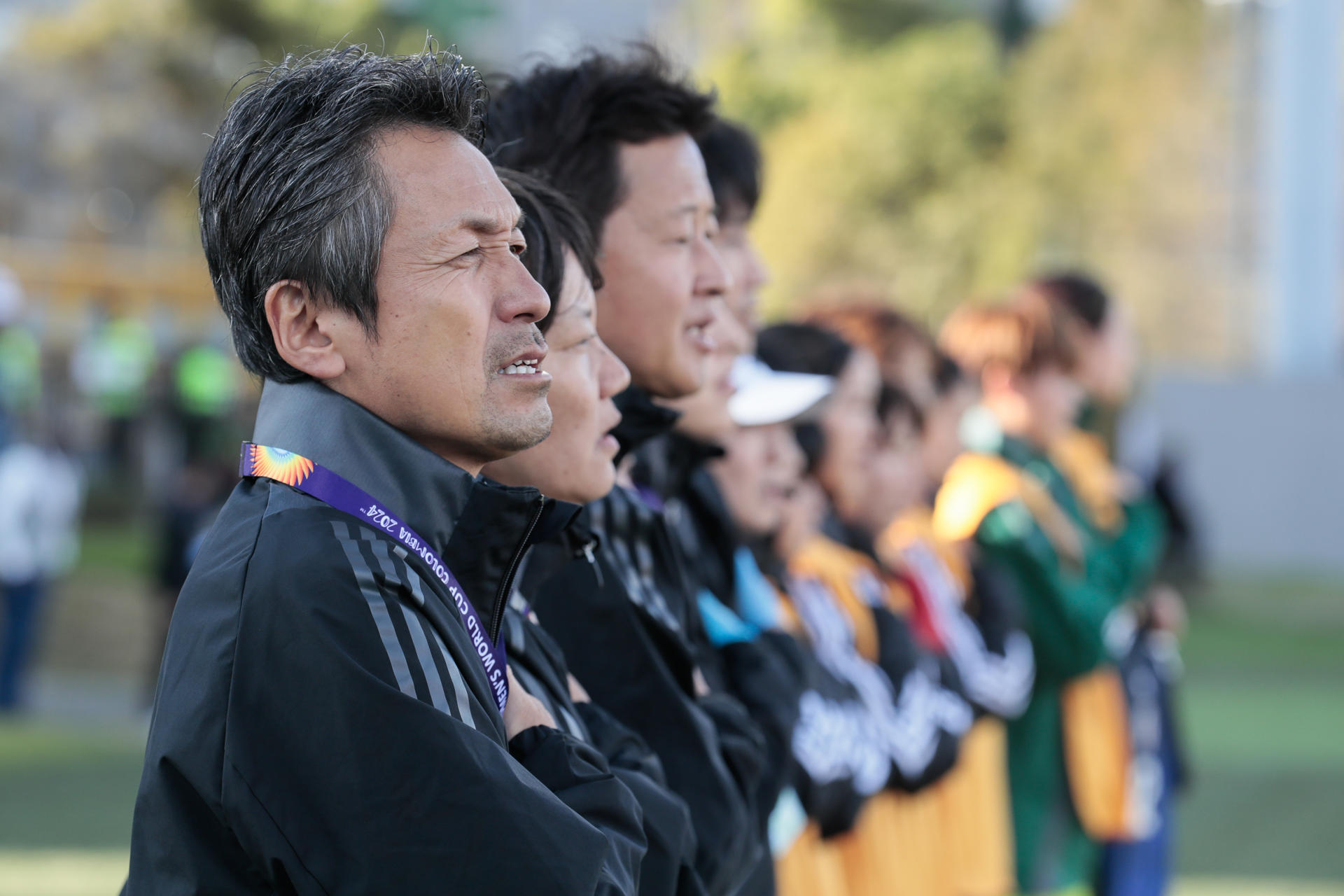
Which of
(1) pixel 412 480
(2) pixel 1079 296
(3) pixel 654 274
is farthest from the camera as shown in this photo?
(2) pixel 1079 296

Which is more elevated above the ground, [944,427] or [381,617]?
[381,617]

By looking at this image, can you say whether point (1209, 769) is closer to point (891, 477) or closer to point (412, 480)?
point (891, 477)

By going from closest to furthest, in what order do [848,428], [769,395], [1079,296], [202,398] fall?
1. [769,395]
2. [848,428]
3. [1079,296]
4. [202,398]

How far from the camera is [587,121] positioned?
2785mm

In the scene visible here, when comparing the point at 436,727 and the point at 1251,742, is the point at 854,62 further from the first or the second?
the point at 436,727

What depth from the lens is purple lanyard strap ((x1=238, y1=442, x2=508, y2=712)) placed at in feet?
5.27

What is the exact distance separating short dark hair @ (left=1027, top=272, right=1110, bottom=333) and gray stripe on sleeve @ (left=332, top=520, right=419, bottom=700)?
14.0 ft

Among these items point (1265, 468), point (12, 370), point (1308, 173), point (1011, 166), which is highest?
point (12, 370)

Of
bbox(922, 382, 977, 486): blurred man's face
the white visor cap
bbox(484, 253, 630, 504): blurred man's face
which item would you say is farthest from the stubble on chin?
bbox(922, 382, 977, 486): blurred man's face

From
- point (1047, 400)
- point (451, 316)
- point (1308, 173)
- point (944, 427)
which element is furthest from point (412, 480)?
point (1308, 173)

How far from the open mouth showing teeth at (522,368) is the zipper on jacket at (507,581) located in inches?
6.0

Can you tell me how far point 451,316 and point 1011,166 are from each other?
22.2 metres

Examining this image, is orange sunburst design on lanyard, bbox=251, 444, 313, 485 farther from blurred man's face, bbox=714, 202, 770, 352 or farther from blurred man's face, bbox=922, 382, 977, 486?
blurred man's face, bbox=922, 382, 977, 486

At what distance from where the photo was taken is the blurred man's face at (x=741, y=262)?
10.6 ft
